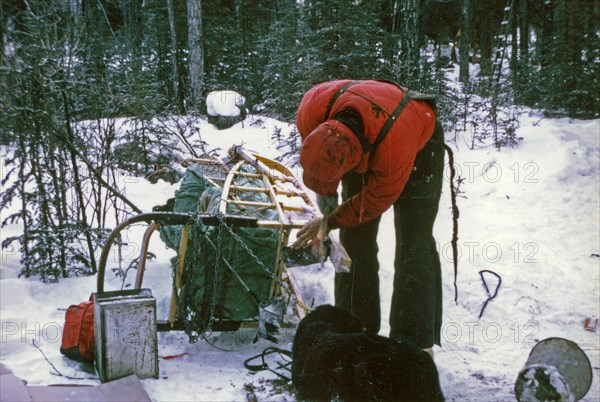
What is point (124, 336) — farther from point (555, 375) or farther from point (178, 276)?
point (555, 375)

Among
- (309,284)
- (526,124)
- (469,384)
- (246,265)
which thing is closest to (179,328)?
(246,265)

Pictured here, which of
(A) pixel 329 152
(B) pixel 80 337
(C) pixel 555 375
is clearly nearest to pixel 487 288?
(C) pixel 555 375

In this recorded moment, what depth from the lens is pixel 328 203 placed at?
8.87 ft

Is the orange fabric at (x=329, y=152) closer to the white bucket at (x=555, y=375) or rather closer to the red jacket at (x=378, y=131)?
the red jacket at (x=378, y=131)

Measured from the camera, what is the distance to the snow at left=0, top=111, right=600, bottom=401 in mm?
2887

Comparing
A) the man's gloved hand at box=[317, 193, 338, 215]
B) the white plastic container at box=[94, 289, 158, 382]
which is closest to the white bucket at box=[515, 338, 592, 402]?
the man's gloved hand at box=[317, 193, 338, 215]

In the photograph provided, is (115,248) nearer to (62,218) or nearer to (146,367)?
(62,218)

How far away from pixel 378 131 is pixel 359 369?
1.11 meters

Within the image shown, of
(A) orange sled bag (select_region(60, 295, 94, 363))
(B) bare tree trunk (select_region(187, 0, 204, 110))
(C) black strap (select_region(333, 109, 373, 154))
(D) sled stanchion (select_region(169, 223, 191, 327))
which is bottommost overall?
(A) orange sled bag (select_region(60, 295, 94, 363))

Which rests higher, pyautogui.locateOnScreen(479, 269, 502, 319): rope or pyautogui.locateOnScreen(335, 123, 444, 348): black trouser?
pyautogui.locateOnScreen(335, 123, 444, 348): black trouser

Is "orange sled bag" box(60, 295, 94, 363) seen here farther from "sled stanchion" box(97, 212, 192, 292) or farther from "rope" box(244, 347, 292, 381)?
"rope" box(244, 347, 292, 381)

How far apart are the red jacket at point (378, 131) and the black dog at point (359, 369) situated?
0.67 m

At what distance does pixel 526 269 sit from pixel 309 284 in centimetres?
205

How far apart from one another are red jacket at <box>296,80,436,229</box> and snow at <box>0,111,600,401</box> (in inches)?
48.0
